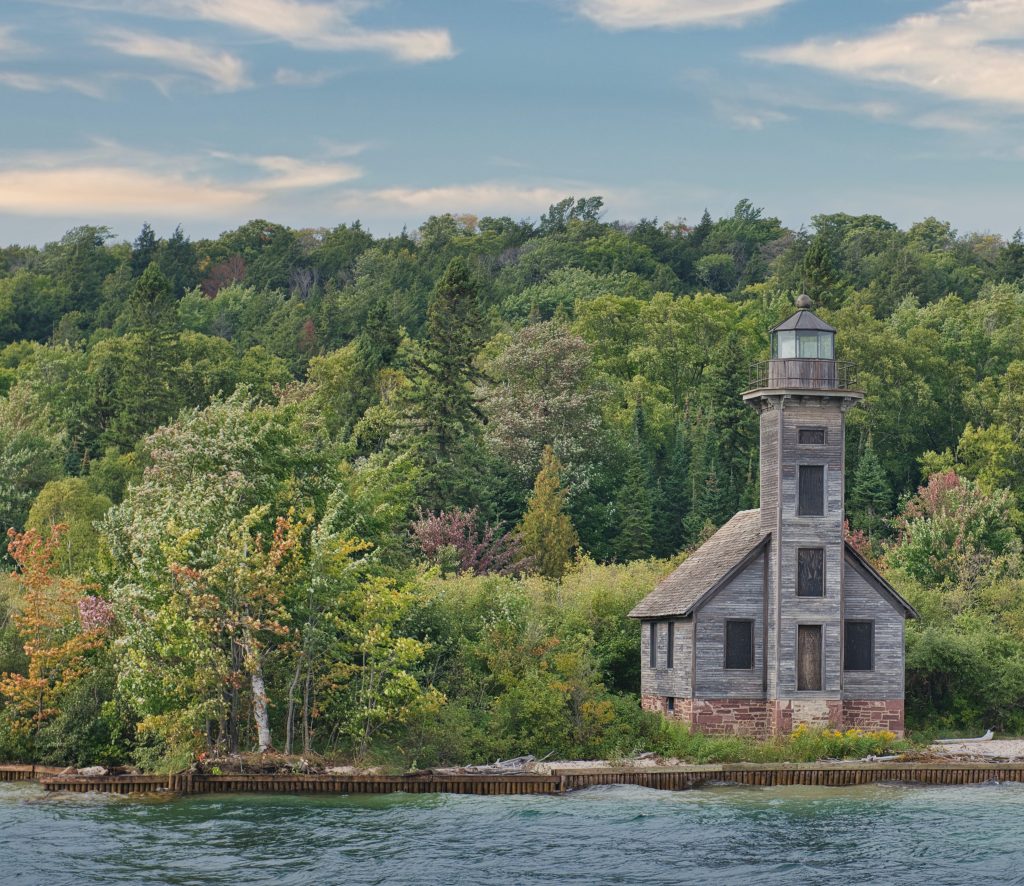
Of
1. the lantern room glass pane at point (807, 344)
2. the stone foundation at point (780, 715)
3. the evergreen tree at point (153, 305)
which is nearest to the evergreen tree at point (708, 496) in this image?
the lantern room glass pane at point (807, 344)

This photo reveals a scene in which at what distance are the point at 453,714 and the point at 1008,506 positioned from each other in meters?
50.8

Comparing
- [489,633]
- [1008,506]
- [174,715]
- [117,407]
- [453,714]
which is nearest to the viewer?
[174,715]

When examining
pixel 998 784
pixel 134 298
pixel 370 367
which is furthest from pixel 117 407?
pixel 998 784

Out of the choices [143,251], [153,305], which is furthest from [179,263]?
[153,305]

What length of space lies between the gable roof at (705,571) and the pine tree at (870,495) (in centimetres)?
3779

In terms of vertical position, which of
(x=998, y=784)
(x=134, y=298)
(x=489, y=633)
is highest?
(x=134, y=298)

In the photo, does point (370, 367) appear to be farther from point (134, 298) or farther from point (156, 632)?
point (156, 632)

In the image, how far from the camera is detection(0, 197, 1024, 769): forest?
48156mm

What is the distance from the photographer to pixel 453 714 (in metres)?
49.7

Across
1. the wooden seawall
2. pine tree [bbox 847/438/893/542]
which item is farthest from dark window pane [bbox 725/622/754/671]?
pine tree [bbox 847/438/893/542]

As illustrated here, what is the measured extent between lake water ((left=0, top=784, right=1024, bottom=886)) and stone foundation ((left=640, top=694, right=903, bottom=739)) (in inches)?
225

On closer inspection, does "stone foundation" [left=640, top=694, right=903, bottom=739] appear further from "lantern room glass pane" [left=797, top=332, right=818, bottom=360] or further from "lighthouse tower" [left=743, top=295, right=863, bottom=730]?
"lantern room glass pane" [left=797, top=332, right=818, bottom=360]

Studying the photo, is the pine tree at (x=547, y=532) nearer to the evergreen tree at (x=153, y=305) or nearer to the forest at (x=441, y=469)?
the forest at (x=441, y=469)

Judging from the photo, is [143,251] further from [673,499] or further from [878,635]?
[878,635]
